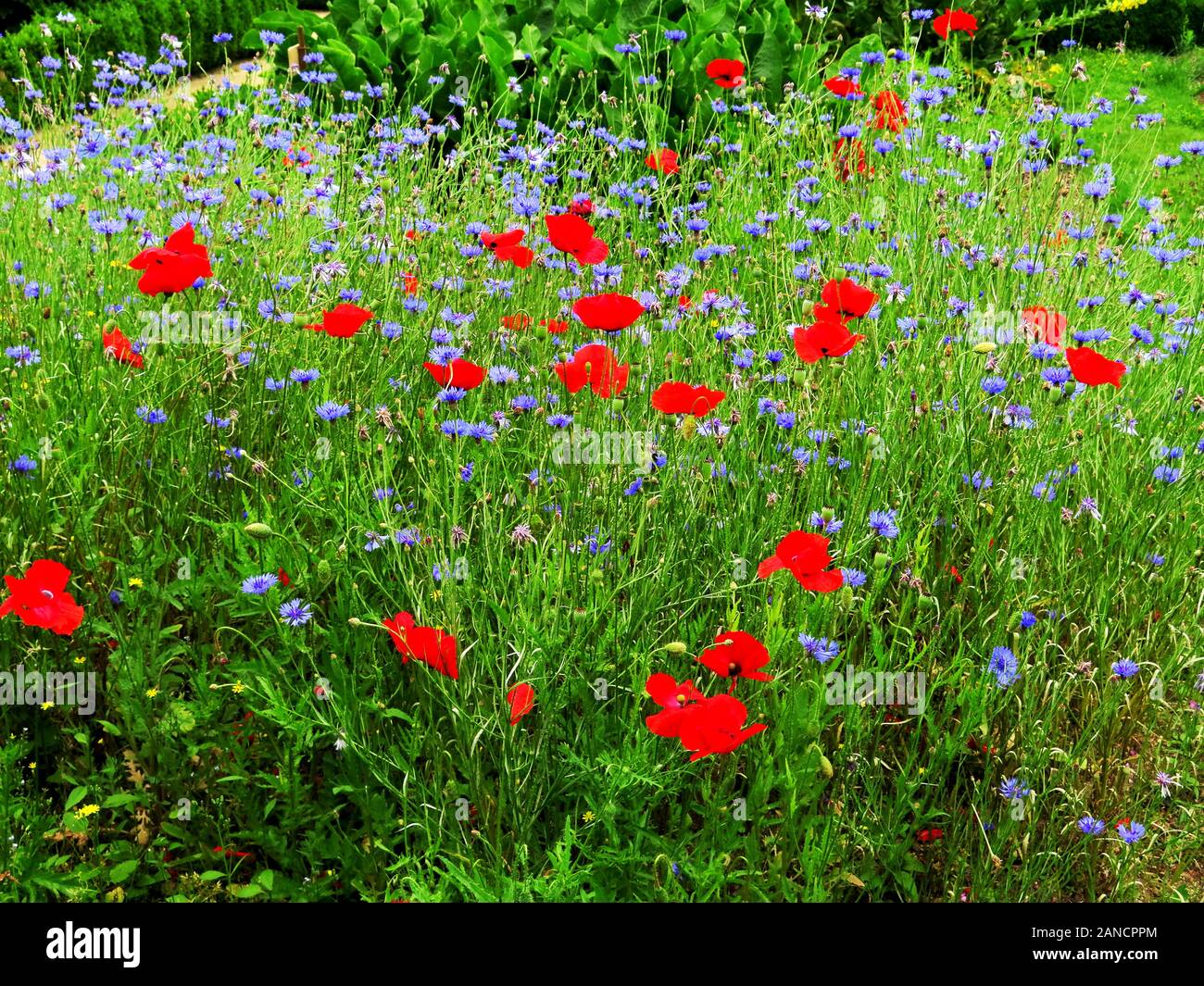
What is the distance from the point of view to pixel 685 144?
5.60m

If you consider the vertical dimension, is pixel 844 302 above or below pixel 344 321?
above

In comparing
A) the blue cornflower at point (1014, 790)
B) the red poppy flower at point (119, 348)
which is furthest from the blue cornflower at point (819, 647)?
the red poppy flower at point (119, 348)

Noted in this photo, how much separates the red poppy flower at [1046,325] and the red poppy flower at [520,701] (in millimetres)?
1599

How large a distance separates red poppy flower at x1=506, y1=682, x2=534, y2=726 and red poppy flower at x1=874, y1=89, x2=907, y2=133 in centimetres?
302

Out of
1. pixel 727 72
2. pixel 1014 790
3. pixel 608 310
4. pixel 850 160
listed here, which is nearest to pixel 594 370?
pixel 608 310

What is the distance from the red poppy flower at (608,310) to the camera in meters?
2.24

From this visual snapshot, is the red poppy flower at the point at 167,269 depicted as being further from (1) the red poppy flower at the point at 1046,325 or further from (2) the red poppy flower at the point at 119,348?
(1) the red poppy flower at the point at 1046,325

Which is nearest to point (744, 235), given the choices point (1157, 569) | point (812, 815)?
point (1157, 569)

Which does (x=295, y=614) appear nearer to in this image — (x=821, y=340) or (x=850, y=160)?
(x=821, y=340)

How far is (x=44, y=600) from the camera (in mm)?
2057

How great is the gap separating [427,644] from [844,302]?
1135mm

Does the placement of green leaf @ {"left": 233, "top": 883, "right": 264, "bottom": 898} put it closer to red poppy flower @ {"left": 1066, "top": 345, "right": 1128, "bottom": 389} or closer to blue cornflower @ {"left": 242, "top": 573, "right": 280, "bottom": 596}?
blue cornflower @ {"left": 242, "top": 573, "right": 280, "bottom": 596}

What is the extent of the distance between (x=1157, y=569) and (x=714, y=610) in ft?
3.61
